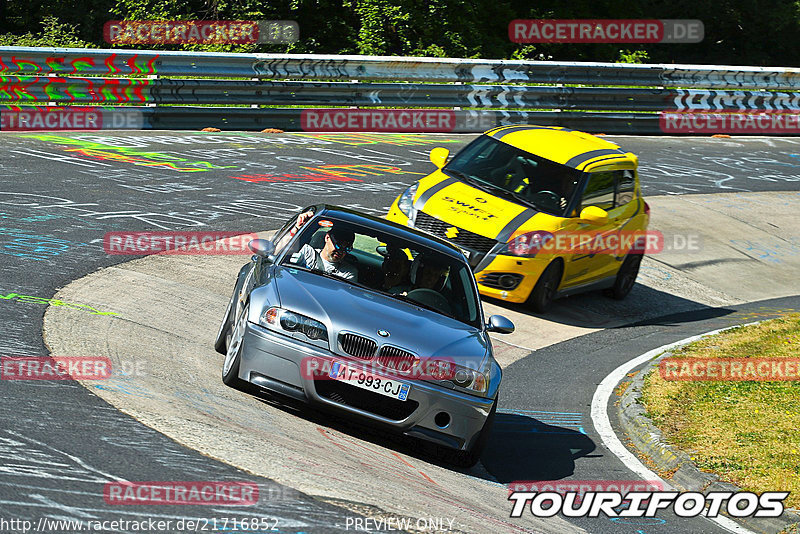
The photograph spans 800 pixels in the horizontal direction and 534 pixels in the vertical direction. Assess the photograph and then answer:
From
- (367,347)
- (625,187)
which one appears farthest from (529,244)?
(367,347)

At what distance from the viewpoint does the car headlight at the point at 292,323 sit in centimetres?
731

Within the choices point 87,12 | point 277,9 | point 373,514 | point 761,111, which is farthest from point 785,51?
point 373,514

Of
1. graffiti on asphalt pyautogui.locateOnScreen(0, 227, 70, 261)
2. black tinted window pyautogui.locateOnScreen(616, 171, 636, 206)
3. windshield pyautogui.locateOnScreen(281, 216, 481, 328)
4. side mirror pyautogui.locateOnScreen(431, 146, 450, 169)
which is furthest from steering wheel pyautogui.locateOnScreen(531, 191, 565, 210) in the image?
graffiti on asphalt pyautogui.locateOnScreen(0, 227, 70, 261)

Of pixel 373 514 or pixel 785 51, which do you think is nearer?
pixel 373 514

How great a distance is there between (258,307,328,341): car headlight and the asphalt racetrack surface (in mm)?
1234

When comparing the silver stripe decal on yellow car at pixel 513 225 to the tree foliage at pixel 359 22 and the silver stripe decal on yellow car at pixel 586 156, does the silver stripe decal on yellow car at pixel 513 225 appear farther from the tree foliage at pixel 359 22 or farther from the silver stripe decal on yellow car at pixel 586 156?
the tree foliage at pixel 359 22

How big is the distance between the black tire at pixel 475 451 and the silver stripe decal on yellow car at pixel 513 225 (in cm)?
489

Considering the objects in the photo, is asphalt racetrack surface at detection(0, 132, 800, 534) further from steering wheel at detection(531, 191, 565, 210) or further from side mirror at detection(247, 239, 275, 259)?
side mirror at detection(247, 239, 275, 259)

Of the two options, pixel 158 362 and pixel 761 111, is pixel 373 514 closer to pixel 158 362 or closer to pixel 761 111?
pixel 158 362

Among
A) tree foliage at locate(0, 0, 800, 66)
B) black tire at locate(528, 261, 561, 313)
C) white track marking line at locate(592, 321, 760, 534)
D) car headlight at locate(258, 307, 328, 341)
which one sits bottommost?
white track marking line at locate(592, 321, 760, 534)

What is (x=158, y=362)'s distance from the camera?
8.17 m

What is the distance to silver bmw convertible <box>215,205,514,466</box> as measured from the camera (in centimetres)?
721

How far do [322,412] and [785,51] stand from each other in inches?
1449

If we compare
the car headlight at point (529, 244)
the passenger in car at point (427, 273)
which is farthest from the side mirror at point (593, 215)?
the passenger in car at point (427, 273)
